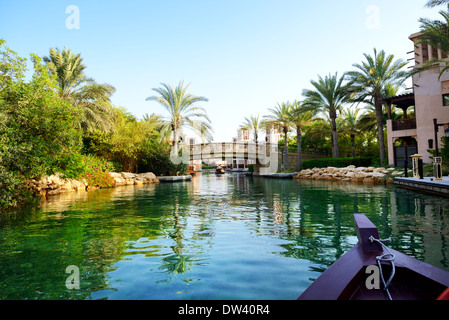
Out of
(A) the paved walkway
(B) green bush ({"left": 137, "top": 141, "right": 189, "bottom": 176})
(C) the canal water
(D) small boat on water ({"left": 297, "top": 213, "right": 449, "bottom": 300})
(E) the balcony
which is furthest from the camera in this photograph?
(B) green bush ({"left": 137, "top": 141, "right": 189, "bottom": 176})

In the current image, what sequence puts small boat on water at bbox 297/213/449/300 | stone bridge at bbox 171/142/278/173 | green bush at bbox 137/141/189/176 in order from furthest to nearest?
stone bridge at bbox 171/142/278/173
green bush at bbox 137/141/189/176
small boat on water at bbox 297/213/449/300

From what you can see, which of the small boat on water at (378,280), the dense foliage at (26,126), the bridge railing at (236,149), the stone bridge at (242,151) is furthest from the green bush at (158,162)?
the small boat on water at (378,280)

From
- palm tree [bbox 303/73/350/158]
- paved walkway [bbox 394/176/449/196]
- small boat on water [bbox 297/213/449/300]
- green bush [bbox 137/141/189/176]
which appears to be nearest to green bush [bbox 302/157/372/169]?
palm tree [bbox 303/73/350/158]

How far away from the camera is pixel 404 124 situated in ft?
85.4

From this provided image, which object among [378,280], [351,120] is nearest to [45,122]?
[378,280]

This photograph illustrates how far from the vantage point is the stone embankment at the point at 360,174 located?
2088cm

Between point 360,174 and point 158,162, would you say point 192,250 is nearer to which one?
point 360,174

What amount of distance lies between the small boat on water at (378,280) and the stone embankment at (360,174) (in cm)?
1937

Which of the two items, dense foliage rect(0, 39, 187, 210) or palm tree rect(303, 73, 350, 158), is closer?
dense foliage rect(0, 39, 187, 210)

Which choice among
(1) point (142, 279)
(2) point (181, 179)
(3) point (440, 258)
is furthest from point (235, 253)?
(2) point (181, 179)

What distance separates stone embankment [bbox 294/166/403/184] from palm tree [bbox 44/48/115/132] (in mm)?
20070

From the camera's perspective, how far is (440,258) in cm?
431

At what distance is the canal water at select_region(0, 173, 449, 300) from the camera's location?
350 cm
